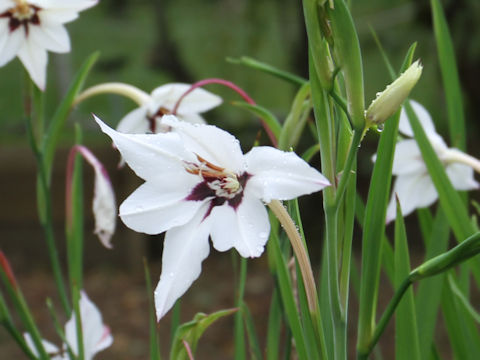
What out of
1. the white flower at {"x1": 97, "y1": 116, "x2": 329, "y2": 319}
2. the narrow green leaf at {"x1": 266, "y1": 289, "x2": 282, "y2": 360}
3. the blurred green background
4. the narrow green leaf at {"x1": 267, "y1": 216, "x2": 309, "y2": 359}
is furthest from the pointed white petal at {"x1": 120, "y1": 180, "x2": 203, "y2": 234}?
the blurred green background

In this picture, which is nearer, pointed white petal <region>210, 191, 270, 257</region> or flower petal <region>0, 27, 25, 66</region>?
pointed white petal <region>210, 191, 270, 257</region>

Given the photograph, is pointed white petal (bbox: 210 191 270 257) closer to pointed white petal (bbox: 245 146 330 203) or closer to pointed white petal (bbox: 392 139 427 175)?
pointed white petal (bbox: 245 146 330 203)

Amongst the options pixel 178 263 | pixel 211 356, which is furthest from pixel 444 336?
pixel 178 263

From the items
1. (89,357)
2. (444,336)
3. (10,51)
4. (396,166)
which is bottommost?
(444,336)

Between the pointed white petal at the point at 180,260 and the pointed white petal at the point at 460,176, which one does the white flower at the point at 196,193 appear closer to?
the pointed white petal at the point at 180,260

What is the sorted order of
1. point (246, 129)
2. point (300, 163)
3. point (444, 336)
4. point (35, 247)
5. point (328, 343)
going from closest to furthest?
point (300, 163) < point (328, 343) < point (444, 336) < point (246, 129) < point (35, 247)

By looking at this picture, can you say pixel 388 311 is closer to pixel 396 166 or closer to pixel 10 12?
pixel 396 166

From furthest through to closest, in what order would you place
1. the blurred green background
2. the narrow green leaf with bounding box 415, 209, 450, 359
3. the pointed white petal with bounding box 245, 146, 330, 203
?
1. the blurred green background
2. the narrow green leaf with bounding box 415, 209, 450, 359
3. the pointed white petal with bounding box 245, 146, 330, 203
